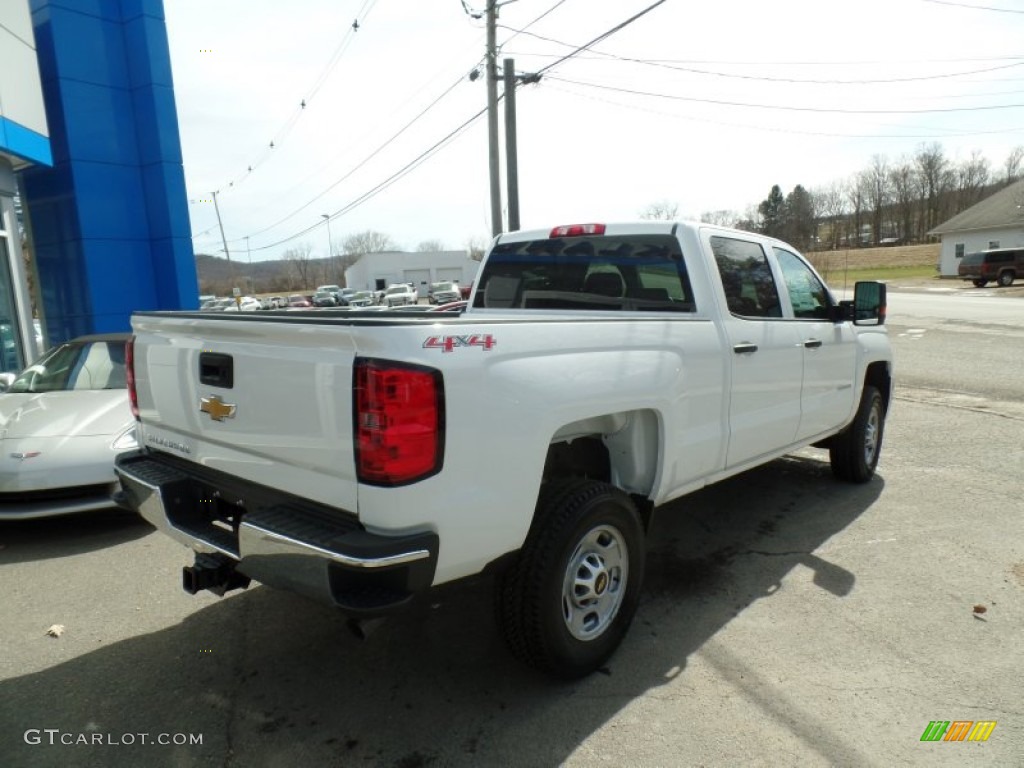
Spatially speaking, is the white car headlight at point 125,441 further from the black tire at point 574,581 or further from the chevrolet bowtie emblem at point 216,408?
the black tire at point 574,581

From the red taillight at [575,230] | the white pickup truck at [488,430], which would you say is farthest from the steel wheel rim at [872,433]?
the red taillight at [575,230]

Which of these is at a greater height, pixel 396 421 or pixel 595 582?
pixel 396 421

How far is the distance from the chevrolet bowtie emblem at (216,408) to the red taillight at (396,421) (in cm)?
80

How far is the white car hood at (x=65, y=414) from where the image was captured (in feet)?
16.3

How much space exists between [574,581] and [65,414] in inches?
173

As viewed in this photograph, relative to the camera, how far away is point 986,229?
4862 centimetres

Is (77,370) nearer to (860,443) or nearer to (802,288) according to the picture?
(802,288)

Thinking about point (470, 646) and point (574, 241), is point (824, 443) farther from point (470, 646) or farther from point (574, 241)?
point (470, 646)

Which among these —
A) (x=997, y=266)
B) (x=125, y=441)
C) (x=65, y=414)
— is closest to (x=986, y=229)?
(x=997, y=266)

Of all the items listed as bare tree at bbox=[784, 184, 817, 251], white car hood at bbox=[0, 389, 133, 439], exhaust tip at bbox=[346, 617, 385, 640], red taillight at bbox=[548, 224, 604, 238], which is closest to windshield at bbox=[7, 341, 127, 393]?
white car hood at bbox=[0, 389, 133, 439]

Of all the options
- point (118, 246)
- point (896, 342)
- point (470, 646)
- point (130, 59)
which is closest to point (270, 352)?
point (470, 646)

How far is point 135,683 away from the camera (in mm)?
3080

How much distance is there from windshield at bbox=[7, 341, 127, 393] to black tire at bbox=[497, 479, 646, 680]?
4.67 meters

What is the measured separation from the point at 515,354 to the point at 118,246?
12.6 m
